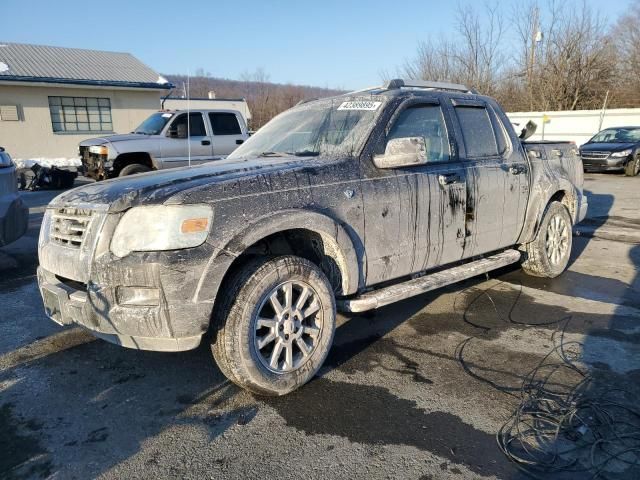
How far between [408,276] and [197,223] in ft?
6.24

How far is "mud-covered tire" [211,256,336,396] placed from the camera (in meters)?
2.87

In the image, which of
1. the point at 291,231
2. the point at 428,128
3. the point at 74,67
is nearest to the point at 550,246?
the point at 428,128

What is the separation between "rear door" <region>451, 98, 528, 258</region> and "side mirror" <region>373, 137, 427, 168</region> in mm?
905

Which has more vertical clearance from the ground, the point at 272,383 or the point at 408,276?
the point at 408,276

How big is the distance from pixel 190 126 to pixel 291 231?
8.72 metres

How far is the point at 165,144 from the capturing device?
10758 mm

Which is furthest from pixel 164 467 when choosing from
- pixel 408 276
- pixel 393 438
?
pixel 408 276

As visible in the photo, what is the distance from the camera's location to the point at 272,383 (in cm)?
301

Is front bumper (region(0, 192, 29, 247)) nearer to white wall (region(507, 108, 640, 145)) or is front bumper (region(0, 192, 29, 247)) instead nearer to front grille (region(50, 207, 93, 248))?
front grille (region(50, 207, 93, 248))

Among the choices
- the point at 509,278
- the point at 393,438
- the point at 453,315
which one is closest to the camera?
the point at 393,438

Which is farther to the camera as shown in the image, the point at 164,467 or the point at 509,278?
the point at 509,278

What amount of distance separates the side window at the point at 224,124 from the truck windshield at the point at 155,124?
3.19 feet

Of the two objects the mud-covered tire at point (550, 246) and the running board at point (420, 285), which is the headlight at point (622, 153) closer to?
the mud-covered tire at point (550, 246)

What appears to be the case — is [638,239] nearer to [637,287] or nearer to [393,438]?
[637,287]
